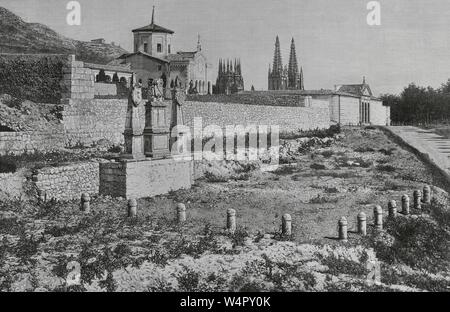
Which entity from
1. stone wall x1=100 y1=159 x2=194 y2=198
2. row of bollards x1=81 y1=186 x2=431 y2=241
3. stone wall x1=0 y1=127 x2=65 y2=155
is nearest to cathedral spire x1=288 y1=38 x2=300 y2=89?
stone wall x1=0 y1=127 x2=65 y2=155

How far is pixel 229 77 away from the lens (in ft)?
276

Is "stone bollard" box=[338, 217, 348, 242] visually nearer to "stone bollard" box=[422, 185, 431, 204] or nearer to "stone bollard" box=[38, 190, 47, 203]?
"stone bollard" box=[422, 185, 431, 204]

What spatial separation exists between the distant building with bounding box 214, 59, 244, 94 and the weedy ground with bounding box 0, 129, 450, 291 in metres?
65.2

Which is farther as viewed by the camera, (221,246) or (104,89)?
(104,89)

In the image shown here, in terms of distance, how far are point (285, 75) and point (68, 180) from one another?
83.7 meters

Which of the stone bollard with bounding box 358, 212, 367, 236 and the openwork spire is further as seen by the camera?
the openwork spire

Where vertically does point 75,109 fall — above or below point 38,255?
above

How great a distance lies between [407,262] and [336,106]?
48.7 meters

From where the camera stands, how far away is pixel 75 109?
21.0 metres

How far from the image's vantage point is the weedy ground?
8.82 meters

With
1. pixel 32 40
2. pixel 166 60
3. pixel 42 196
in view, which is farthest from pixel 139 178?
→ pixel 166 60

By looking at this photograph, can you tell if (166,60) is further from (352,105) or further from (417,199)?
(417,199)

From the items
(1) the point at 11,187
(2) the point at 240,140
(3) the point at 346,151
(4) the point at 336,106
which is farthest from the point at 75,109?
(4) the point at 336,106
